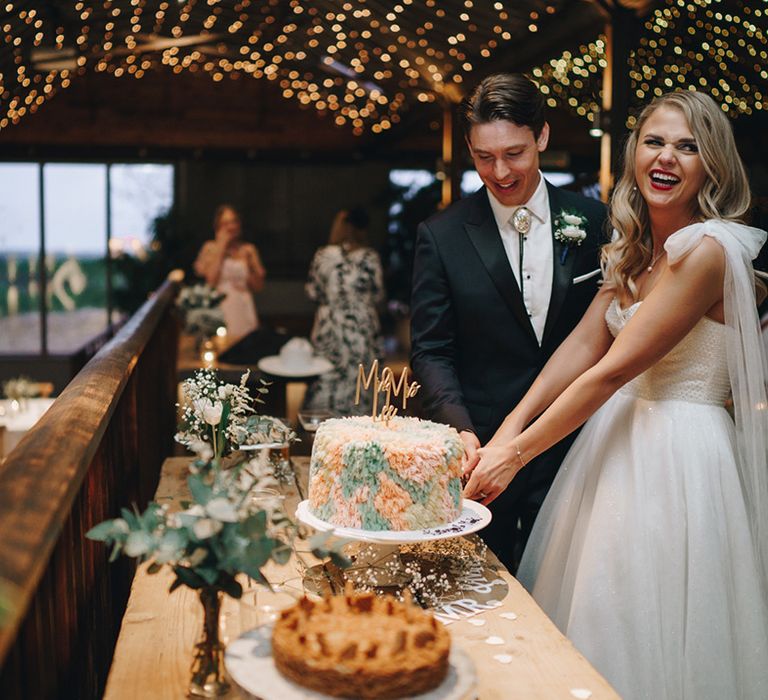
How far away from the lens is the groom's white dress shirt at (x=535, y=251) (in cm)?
286

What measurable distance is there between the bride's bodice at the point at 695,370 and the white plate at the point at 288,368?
4.48m

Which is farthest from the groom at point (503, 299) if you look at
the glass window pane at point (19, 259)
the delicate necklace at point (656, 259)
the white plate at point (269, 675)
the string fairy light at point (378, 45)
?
the glass window pane at point (19, 259)

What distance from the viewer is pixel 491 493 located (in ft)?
7.95

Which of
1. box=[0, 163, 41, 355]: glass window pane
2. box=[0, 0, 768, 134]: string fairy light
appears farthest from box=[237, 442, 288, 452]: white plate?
box=[0, 163, 41, 355]: glass window pane

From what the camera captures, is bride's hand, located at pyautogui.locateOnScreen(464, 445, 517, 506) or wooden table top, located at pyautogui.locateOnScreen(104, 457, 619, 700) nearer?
wooden table top, located at pyautogui.locateOnScreen(104, 457, 619, 700)

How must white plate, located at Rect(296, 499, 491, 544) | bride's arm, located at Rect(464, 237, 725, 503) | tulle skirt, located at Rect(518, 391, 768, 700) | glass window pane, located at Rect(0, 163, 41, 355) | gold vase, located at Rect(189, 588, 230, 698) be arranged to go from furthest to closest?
glass window pane, located at Rect(0, 163, 41, 355) → bride's arm, located at Rect(464, 237, 725, 503) → tulle skirt, located at Rect(518, 391, 768, 700) → white plate, located at Rect(296, 499, 491, 544) → gold vase, located at Rect(189, 588, 230, 698)

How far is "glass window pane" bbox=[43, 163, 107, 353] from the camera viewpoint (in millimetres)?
13852

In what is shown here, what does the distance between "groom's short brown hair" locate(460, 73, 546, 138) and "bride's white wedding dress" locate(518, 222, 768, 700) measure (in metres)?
0.57

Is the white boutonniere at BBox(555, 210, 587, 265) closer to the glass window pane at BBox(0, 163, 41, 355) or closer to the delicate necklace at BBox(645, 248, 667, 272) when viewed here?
the delicate necklace at BBox(645, 248, 667, 272)

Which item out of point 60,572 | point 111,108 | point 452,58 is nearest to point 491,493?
point 60,572

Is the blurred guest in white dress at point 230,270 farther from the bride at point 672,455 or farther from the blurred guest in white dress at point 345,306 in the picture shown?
the bride at point 672,455

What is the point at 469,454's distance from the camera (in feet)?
8.00

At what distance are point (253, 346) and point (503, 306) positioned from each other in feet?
15.8

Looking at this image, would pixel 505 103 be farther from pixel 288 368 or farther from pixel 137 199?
pixel 137 199
